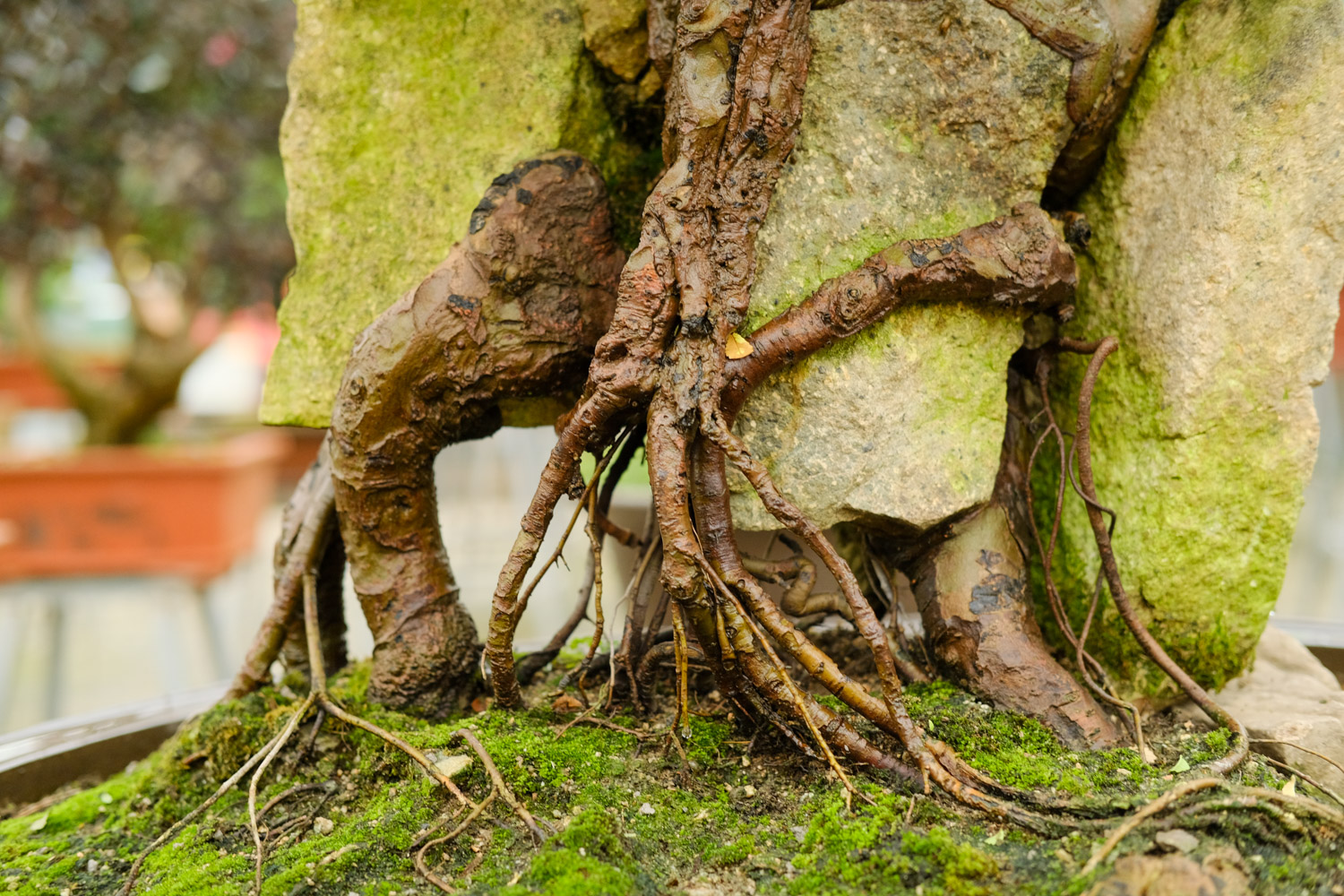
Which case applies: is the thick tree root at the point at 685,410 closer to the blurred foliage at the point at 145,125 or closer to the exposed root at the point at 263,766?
the exposed root at the point at 263,766

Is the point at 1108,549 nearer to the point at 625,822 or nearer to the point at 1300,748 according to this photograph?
the point at 1300,748

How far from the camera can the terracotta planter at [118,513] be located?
120 inches

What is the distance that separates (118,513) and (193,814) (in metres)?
2.28

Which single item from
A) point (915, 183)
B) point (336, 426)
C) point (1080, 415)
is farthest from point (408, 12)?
point (1080, 415)

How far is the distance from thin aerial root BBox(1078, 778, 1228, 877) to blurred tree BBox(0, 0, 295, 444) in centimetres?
335

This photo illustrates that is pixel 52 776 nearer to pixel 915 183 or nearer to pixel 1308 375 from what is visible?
pixel 915 183

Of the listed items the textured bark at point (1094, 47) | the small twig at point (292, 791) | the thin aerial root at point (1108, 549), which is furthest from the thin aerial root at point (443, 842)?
the textured bark at point (1094, 47)

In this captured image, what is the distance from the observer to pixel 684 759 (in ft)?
3.74

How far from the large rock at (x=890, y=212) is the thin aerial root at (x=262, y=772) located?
0.65 meters

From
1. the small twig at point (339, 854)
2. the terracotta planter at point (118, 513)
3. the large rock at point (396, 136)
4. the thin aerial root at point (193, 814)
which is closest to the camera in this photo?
the small twig at point (339, 854)

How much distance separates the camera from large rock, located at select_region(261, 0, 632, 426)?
1.43m

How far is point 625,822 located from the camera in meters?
1.06

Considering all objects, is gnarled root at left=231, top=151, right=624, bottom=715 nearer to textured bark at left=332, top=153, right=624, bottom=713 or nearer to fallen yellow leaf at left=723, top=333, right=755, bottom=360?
textured bark at left=332, top=153, right=624, bottom=713

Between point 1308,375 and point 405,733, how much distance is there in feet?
4.22
